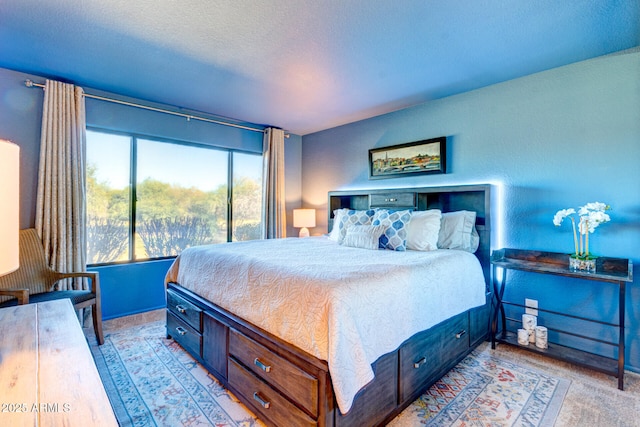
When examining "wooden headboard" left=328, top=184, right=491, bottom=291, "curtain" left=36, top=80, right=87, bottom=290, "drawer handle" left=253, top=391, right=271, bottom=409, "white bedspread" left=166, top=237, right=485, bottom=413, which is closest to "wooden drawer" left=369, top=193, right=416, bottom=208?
"wooden headboard" left=328, top=184, right=491, bottom=291

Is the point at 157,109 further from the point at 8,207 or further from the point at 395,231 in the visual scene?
the point at 8,207

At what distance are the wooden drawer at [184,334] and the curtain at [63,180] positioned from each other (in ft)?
3.66

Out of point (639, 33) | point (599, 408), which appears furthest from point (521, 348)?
point (639, 33)

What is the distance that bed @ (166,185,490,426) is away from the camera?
4.78 ft

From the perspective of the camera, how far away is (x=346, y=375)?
1.40 meters

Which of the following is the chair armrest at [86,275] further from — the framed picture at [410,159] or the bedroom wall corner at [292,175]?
the framed picture at [410,159]

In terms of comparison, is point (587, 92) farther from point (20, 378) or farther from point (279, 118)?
point (20, 378)

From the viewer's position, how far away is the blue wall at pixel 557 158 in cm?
233

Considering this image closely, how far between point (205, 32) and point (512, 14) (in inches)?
81.2

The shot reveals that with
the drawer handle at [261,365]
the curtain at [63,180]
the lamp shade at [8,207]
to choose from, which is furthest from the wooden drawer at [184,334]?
the lamp shade at [8,207]

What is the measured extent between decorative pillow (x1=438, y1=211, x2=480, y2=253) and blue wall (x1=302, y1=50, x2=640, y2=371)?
0.86 ft

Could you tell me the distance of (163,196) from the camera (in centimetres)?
381

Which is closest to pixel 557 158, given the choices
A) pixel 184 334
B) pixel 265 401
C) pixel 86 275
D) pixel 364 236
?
pixel 364 236

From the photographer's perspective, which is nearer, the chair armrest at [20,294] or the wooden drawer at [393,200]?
the chair armrest at [20,294]
